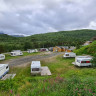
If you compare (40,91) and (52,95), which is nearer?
(52,95)

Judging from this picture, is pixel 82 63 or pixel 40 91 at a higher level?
Result: pixel 40 91

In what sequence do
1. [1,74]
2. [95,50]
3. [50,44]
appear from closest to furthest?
[1,74] → [95,50] → [50,44]

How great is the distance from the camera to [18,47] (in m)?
53.0

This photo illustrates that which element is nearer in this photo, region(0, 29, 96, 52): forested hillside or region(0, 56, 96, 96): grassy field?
region(0, 56, 96, 96): grassy field

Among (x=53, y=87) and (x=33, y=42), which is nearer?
(x=53, y=87)

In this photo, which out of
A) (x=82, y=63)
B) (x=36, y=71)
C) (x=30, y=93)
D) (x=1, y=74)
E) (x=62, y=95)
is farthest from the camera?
(x=82, y=63)

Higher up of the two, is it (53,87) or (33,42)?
(33,42)

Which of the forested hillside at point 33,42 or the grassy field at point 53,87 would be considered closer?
the grassy field at point 53,87

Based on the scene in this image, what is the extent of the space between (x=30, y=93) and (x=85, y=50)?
95.9ft

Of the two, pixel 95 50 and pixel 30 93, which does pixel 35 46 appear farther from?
pixel 30 93

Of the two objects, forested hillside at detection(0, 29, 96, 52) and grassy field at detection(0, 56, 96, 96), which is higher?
forested hillside at detection(0, 29, 96, 52)

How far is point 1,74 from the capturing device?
535 inches

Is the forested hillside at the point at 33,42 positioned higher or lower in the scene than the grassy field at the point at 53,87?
higher

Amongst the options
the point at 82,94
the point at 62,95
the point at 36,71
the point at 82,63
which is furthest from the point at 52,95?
the point at 82,63
